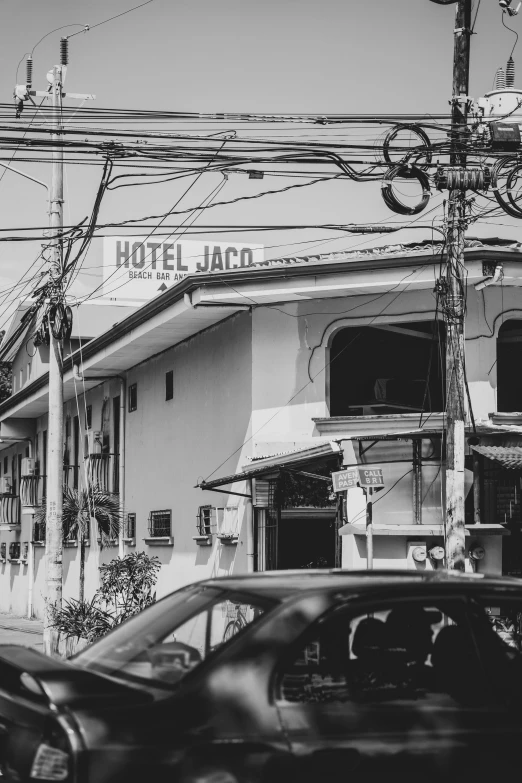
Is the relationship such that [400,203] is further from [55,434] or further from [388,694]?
[388,694]

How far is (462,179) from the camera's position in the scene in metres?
13.2

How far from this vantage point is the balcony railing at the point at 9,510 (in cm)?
3488

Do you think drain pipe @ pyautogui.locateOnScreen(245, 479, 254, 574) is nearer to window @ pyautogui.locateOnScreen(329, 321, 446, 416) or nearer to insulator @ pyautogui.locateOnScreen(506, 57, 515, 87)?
window @ pyautogui.locateOnScreen(329, 321, 446, 416)

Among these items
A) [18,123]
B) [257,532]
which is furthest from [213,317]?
[18,123]

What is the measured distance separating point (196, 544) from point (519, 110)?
30.6 feet

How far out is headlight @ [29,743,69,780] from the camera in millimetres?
4148

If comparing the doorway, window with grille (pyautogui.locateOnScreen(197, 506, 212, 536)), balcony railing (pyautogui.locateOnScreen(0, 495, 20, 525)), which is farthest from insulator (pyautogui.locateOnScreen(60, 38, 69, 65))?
balcony railing (pyautogui.locateOnScreen(0, 495, 20, 525))

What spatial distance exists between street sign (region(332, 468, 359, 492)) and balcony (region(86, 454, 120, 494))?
1151cm

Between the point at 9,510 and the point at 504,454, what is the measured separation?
24.9 m

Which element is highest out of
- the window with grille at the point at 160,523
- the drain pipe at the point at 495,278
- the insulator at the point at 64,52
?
the insulator at the point at 64,52

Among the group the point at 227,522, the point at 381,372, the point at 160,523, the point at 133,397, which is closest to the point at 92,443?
the point at 133,397

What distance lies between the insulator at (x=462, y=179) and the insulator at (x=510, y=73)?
150 cm

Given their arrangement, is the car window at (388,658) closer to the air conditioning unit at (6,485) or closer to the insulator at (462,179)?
the insulator at (462,179)

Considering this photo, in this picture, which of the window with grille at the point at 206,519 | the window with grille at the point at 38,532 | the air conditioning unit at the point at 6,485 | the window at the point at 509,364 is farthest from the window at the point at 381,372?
the air conditioning unit at the point at 6,485
